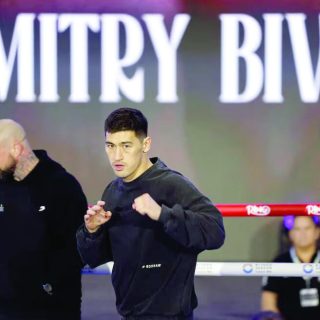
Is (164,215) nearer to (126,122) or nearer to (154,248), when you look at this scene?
(154,248)

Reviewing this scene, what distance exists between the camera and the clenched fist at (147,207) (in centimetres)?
309

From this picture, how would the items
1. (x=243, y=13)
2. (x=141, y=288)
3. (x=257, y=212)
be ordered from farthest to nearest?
(x=243, y=13)
(x=257, y=212)
(x=141, y=288)

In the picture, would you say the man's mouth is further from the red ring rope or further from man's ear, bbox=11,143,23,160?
the red ring rope

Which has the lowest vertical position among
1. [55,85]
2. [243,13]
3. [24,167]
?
[24,167]

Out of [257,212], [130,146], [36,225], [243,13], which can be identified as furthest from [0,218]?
[243,13]

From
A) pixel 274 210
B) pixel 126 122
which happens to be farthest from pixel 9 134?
pixel 274 210

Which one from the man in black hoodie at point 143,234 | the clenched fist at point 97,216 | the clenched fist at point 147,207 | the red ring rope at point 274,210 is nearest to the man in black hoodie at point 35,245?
the man in black hoodie at point 143,234

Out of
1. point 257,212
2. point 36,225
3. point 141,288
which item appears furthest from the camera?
point 257,212

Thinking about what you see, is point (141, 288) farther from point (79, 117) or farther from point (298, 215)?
point (79, 117)

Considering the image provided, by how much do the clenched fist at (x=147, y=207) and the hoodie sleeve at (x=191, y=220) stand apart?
0.03 m

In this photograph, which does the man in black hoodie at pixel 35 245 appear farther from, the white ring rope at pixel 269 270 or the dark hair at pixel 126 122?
the white ring rope at pixel 269 270

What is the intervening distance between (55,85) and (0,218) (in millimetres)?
2218

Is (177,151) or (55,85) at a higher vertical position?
(55,85)

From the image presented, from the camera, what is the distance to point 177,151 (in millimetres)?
Result: 6062
